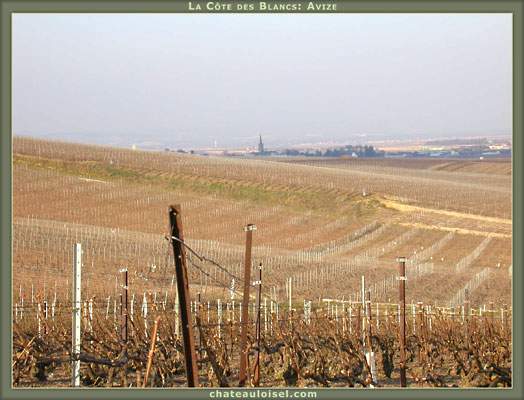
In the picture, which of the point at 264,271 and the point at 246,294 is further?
the point at 264,271

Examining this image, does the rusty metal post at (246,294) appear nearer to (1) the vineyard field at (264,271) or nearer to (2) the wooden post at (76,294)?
(1) the vineyard field at (264,271)

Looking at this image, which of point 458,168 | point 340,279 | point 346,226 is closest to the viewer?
point 340,279

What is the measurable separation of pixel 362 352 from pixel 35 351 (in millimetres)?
5434

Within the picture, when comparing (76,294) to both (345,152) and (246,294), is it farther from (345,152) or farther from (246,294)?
(345,152)

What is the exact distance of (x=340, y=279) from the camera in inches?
1024

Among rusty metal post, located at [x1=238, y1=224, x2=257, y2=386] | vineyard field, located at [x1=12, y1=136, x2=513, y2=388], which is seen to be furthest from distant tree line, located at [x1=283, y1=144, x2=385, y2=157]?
rusty metal post, located at [x1=238, y1=224, x2=257, y2=386]

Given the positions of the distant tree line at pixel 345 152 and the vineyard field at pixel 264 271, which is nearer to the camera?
the vineyard field at pixel 264 271

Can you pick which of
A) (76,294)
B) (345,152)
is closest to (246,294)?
(76,294)

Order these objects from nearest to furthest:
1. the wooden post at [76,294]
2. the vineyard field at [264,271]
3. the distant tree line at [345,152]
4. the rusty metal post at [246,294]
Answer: the wooden post at [76,294], the rusty metal post at [246,294], the vineyard field at [264,271], the distant tree line at [345,152]

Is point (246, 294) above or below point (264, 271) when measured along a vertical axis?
above

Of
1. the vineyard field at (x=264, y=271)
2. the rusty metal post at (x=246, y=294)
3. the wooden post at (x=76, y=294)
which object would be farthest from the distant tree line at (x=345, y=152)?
the wooden post at (x=76, y=294)

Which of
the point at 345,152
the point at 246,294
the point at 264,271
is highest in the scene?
the point at 345,152
